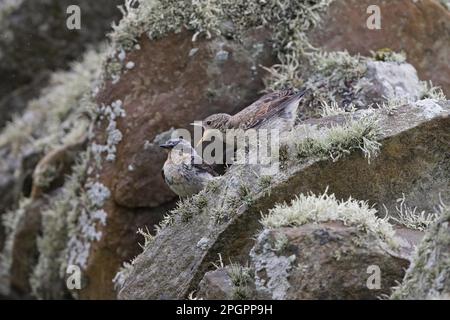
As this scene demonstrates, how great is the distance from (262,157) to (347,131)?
29.0 inches

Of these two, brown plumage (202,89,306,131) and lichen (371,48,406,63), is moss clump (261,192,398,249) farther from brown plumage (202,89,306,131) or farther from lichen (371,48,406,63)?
lichen (371,48,406,63)

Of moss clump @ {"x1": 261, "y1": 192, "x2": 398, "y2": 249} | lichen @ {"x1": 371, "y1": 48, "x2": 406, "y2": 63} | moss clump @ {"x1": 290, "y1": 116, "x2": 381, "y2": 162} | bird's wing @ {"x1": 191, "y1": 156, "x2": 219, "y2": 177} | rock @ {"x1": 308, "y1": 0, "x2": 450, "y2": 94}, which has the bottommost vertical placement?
bird's wing @ {"x1": 191, "y1": 156, "x2": 219, "y2": 177}

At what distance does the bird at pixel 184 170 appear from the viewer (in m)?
8.00

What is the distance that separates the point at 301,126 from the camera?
705 cm

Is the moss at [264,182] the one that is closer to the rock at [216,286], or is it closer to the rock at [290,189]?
the rock at [290,189]

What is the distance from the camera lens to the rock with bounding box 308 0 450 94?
30.5ft

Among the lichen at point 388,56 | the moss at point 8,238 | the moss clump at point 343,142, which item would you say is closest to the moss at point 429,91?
the lichen at point 388,56

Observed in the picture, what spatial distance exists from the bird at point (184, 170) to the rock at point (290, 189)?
98 cm

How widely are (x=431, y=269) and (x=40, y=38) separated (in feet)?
32.4

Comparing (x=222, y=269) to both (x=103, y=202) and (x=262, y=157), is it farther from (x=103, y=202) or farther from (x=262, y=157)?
(x=103, y=202)

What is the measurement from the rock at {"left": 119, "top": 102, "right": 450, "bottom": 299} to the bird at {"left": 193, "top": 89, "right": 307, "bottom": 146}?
995 millimetres

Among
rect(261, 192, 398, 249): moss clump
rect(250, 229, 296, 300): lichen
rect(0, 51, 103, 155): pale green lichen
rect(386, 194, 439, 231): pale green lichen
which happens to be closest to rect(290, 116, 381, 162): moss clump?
rect(386, 194, 439, 231): pale green lichen

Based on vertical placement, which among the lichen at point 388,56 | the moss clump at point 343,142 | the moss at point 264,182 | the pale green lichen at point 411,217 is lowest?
the pale green lichen at point 411,217
